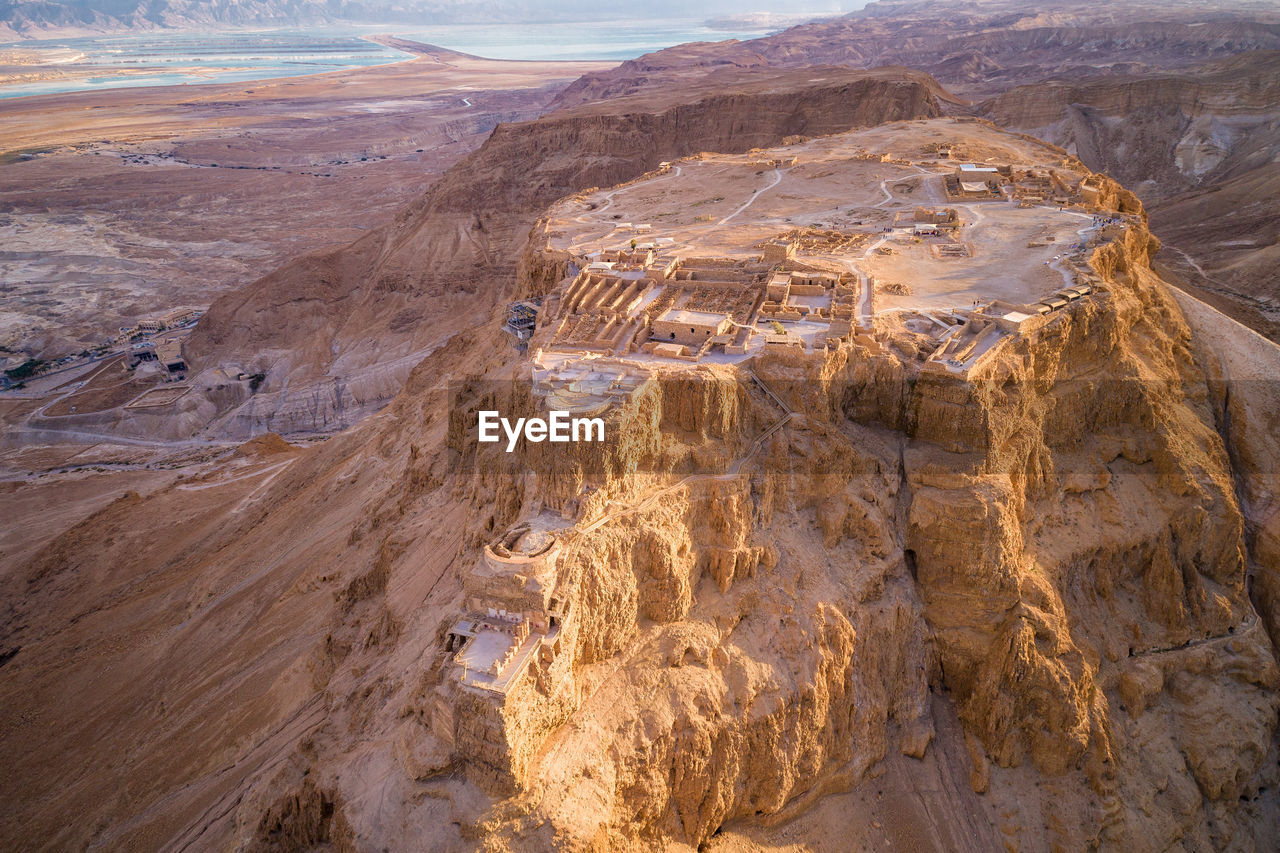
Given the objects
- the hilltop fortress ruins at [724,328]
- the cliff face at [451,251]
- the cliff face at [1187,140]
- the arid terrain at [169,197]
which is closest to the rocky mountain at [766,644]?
the hilltop fortress ruins at [724,328]

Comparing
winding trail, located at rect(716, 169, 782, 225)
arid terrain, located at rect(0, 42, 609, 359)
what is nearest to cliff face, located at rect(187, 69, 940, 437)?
arid terrain, located at rect(0, 42, 609, 359)

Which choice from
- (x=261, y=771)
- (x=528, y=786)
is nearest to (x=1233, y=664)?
(x=528, y=786)

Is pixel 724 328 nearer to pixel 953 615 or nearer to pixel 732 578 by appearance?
pixel 732 578

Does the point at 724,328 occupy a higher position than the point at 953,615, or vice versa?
the point at 724,328

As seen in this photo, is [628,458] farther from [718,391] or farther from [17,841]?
[17,841]

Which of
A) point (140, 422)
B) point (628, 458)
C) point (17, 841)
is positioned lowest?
point (140, 422)

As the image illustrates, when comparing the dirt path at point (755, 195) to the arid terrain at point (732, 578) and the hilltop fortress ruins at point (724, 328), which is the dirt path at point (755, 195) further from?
the arid terrain at point (732, 578)

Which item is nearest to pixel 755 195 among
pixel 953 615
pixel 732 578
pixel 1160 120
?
pixel 953 615

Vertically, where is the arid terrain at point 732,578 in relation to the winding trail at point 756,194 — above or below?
below
